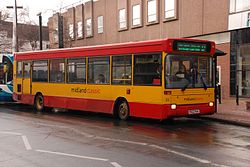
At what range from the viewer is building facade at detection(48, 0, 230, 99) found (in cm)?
2484

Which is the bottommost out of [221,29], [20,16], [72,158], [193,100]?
[72,158]

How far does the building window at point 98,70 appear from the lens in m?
15.2

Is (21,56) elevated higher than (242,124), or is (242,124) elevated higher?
(21,56)

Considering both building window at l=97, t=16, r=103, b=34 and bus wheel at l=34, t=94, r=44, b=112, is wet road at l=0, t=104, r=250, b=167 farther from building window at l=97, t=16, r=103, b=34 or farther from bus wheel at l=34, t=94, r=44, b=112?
building window at l=97, t=16, r=103, b=34

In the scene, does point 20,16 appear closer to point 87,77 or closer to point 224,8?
point 224,8

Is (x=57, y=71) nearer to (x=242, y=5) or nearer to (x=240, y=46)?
(x=240, y=46)

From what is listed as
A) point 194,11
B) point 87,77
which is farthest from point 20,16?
point 87,77

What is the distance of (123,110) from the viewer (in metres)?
14.7

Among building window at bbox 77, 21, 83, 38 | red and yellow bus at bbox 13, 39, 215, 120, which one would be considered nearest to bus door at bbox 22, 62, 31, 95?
red and yellow bus at bbox 13, 39, 215, 120

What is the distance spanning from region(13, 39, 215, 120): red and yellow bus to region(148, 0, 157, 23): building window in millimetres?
14069

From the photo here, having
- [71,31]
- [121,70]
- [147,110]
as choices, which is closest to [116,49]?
[121,70]

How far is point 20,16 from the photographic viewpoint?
41.9 meters

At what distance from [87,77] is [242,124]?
6318 mm

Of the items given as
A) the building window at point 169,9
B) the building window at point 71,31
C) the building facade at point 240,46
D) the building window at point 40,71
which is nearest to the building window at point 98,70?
the building window at point 40,71
